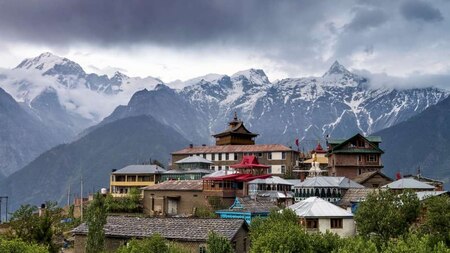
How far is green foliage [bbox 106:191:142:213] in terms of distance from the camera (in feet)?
334

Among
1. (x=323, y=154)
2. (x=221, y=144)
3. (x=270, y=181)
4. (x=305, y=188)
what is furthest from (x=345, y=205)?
(x=221, y=144)

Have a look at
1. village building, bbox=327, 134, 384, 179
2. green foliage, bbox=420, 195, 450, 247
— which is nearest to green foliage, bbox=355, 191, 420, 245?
green foliage, bbox=420, 195, 450, 247

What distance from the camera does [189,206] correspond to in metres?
101

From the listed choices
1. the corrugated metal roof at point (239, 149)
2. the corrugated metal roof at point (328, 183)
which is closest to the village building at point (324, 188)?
the corrugated metal roof at point (328, 183)

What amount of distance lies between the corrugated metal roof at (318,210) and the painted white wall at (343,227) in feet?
2.17

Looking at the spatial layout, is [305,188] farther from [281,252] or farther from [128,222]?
[281,252]

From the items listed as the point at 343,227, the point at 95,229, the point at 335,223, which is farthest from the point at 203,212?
the point at 95,229

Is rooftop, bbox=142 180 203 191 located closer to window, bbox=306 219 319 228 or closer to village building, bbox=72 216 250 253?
window, bbox=306 219 319 228

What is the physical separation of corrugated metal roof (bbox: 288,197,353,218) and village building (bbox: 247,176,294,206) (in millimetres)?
12769

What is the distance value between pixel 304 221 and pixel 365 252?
29.9 meters

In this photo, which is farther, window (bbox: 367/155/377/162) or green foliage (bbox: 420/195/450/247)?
window (bbox: 367/155/377/162)

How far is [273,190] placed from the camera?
9712 cm

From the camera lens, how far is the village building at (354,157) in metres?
111

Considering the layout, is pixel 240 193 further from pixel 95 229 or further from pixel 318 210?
pixel 95 229
